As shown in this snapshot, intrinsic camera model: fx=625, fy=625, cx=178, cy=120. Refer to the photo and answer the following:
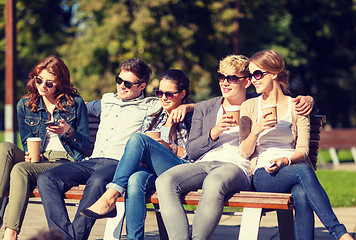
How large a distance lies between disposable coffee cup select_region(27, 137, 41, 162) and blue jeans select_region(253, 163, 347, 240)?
69.3 inches

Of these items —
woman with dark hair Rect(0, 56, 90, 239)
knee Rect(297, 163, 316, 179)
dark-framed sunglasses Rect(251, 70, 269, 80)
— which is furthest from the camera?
woman with dark hair Rect(0, 56, 90, 239)

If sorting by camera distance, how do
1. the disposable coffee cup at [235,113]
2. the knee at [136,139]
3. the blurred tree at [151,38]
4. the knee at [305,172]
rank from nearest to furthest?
the knee at [305,172] → the disposable coffee cup at [235,113] → the knee at [136,139] → the blurred tree at [151,38]

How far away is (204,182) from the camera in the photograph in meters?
4.18

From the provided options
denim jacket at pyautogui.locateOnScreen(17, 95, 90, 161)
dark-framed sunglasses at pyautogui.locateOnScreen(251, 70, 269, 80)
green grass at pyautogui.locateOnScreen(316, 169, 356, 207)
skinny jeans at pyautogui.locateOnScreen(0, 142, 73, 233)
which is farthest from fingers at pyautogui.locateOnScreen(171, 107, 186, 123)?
green grass at pyautogui.locateOnScreen(316, 169, 356, 207)

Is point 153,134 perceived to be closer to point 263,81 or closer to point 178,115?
point 178,115

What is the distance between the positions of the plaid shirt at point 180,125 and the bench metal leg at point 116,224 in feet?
2.49

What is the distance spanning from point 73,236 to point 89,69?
17906 millimetres

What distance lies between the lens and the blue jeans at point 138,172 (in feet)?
13.7

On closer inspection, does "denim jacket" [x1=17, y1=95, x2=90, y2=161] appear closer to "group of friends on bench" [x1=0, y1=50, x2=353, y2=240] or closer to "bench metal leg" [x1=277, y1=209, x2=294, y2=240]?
"group of friends on bench" [x1=0, y1=50, x2=353, y2=240]

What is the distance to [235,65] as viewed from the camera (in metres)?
4.74

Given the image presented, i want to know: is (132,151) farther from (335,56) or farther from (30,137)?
(335,56)

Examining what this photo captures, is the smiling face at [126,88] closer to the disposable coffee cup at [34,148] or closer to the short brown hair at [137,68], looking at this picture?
the short brown hair at [137,68]

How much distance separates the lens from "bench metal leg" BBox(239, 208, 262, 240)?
407cm

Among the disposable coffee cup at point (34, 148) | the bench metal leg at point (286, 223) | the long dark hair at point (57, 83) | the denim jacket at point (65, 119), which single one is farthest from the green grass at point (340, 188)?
the disposable coffee cup at point (34, 148)
